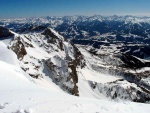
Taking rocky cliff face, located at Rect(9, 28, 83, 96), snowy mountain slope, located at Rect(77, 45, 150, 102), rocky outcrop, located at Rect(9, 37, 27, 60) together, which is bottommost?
snowy mountain slope, located at Rect(77, 45, 150, 102)

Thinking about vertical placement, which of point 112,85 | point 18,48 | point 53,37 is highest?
point 18,48

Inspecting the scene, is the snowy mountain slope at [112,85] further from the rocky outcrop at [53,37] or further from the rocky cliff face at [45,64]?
the rocky outcrop at [53,37]

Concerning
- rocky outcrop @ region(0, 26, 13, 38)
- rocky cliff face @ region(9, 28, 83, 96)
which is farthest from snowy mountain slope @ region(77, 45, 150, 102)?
rocky outcrop @ region(0, 26, 13, 38)

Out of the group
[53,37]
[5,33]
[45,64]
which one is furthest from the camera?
[53,37]

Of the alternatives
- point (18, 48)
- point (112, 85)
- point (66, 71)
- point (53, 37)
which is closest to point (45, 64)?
point (66, 71)

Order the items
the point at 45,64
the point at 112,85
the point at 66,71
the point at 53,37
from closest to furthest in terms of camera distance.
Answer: the point at 66,71, the point at 45,64, the point at 112,85, the point at 53,37

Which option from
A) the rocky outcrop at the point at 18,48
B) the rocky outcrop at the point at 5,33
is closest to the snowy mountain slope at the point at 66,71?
the rocky outcrop at the point at 18,48

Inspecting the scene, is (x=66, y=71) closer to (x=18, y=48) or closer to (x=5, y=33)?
(x=18, y=48)

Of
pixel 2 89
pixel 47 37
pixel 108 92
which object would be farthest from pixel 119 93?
pixel 2 89

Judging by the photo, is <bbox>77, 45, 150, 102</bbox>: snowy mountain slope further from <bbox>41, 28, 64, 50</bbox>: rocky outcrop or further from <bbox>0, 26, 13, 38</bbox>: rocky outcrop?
<bbox>0, 26, 13, 38</bbox>: rocky outcrop

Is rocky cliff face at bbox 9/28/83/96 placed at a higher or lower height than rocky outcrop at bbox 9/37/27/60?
lower

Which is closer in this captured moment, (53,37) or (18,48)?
(18,48)
